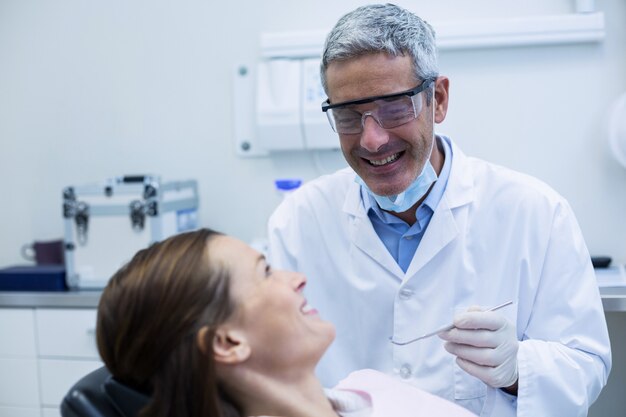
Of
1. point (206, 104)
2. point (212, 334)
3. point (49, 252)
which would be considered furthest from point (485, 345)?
point (49, 252)

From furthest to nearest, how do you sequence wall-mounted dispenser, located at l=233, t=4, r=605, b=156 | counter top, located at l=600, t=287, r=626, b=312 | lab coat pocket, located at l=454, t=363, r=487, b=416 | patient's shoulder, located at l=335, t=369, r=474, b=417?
wall-mounted dispenser, located at l=233, t=4, r=605, b=156 → counter top, located at l=600, t=287, r=626, b=312 → lab coat pocket, located at l=454, t=363, r=487, b=416 → patient's shoulder, located at l=335, t=369, r=474, b=417

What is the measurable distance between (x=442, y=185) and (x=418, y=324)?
1.08ft

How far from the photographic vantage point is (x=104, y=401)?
1.04 m

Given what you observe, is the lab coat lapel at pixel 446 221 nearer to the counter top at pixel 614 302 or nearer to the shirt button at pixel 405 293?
the shirt button at pixel 405 293

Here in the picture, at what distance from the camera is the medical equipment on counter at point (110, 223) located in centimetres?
230

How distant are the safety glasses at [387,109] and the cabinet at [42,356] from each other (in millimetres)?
1302

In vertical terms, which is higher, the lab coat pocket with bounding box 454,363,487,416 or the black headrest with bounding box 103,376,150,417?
the black headrest with bounding box 103,376,150,417

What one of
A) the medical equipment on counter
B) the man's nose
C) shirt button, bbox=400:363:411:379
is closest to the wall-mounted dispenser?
the medical equipment on counter

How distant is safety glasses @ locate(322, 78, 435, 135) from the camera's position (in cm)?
137

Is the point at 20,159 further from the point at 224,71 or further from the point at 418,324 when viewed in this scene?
the point at 418,324

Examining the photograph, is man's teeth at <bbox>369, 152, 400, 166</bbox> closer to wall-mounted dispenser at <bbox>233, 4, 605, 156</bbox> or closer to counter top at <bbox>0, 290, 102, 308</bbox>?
wall-mounted dispenser at <bbox>233, 4, 605, 156</bbox>

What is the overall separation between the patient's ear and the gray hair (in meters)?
0.63

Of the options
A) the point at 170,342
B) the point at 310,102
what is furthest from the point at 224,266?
the point at 310,102

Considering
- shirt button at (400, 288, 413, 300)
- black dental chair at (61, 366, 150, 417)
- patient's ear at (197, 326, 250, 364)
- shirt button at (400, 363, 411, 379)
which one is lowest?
shirt button at (400, 363, 411, 379)
